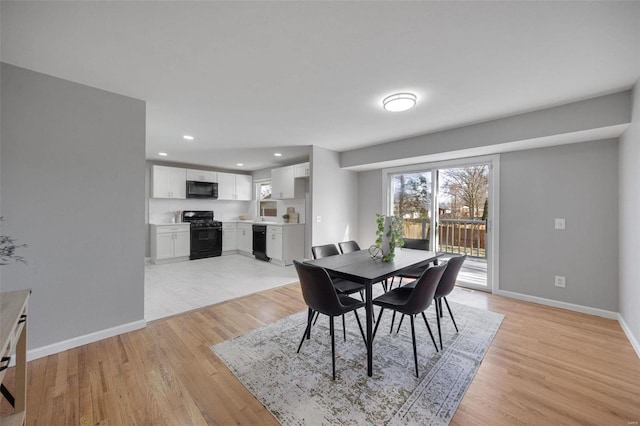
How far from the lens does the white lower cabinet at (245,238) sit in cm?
629

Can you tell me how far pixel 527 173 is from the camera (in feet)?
11.0

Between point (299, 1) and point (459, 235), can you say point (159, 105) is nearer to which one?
point (299, 1)

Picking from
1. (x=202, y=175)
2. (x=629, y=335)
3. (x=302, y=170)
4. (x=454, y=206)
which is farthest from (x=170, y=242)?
(x=629, y=335)

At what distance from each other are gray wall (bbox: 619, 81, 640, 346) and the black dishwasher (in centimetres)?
532

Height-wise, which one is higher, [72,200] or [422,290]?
[72,200]

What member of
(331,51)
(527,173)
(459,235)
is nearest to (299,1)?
(331,51)

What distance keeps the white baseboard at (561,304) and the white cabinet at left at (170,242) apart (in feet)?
20.3

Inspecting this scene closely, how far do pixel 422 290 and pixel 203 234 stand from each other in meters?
5.57

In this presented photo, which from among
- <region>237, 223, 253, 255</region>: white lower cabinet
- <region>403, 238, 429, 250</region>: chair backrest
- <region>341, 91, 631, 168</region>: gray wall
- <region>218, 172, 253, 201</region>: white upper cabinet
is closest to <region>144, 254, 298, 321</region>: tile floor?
<region>237, 223, 253, 255</region>: white lower cabinet

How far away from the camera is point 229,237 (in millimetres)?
6672

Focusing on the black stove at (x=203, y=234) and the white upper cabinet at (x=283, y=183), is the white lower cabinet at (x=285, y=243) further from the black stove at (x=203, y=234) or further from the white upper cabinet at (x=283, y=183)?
the black stove at (x=203, y=234)

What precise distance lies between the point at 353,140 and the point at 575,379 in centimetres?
354

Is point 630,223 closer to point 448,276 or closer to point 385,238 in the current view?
point 448,276

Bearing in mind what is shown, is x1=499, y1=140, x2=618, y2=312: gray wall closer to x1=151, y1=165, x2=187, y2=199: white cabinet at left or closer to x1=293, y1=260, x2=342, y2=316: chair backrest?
x1=293, y1=260, x2=342, y2=316: chair backrest
